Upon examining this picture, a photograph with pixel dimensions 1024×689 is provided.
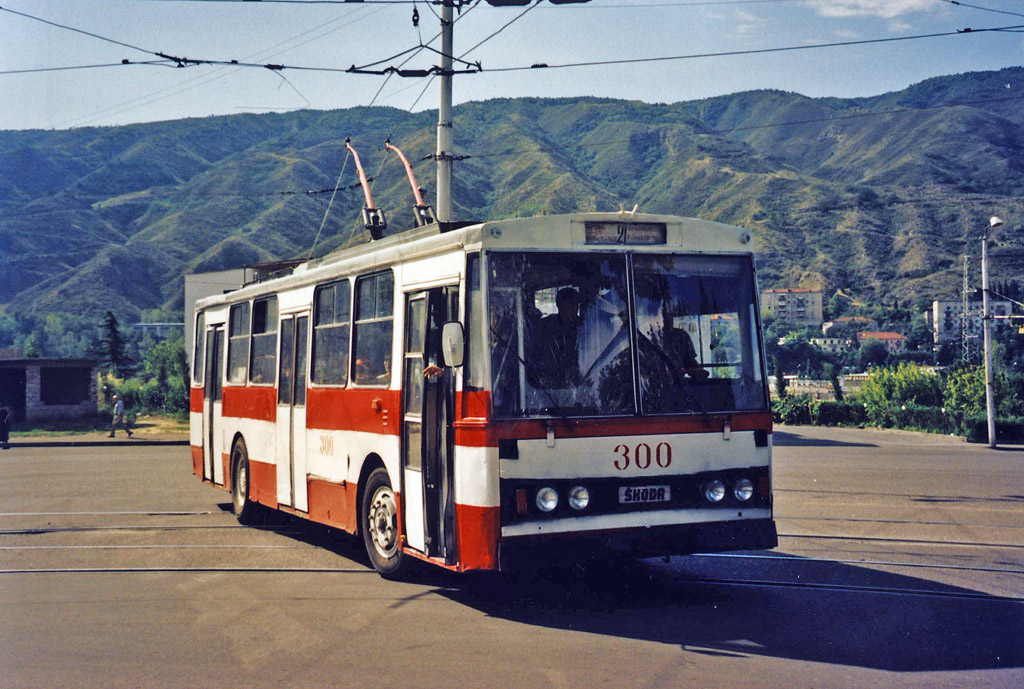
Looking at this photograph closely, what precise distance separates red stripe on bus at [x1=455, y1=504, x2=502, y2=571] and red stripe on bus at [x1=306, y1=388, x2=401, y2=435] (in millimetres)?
1453

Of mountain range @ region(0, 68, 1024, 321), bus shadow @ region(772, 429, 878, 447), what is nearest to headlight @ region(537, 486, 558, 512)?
bus shadow @ region(772, 429, 878, 447)

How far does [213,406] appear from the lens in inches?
601

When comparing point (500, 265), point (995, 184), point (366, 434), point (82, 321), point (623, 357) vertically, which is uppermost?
point (995, 184)

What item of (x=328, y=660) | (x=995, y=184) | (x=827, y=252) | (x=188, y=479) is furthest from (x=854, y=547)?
(x=995, y=184)

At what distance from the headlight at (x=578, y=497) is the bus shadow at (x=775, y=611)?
2.74 ft

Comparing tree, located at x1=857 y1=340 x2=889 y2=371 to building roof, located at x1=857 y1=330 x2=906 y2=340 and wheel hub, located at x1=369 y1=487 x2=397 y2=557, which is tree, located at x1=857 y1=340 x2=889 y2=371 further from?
wheel hub, located at x1=369 y1=487 x2=397 y2=557

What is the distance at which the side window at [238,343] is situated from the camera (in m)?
13.8

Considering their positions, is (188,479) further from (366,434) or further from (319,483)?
(366,434)

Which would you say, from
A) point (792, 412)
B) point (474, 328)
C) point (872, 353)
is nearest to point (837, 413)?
point (792, 412)

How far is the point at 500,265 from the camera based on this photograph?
26.0ft

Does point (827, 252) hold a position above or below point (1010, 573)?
above

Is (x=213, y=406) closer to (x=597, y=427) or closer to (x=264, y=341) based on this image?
(x=264, y=341)

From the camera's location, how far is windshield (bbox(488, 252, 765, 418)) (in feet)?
25.7

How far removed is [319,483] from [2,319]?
13676 cm
